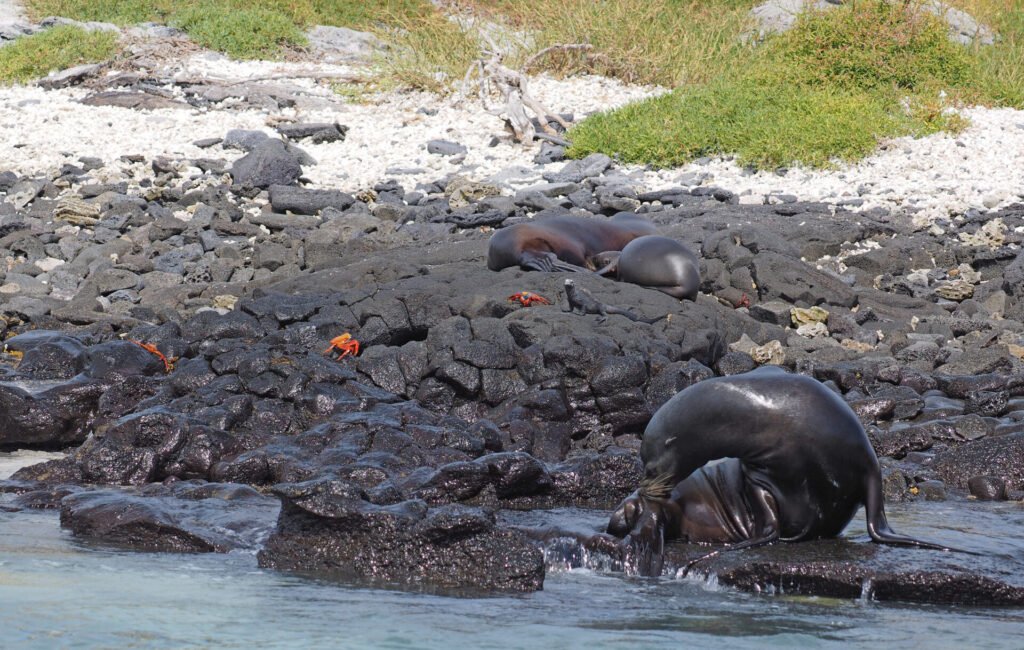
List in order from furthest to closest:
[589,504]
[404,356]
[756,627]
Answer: [404,356], [589,504], [756,627]

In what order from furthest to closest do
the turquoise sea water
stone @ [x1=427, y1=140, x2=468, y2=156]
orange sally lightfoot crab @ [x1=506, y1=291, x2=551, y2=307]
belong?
1. stone @ [x1=427, y1=140, x2=468, y2=156]
2. orange sally lightfoot crab @ [x1=506, y1=291, x2=551, y2=307]
3. the turquoise sea water

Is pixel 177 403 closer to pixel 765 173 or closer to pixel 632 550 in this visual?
pixel 632 550

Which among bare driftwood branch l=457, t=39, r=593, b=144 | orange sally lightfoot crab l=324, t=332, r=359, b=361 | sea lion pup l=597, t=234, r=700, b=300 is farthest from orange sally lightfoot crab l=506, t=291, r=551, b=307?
bare driftwood branch l=457, t=39, r=593, b=144

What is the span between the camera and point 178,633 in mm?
4148

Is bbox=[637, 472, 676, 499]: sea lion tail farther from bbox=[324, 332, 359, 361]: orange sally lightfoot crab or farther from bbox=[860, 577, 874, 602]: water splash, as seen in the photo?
bbox=[324, 332, 359, 361]: orange sally lightfoot crab

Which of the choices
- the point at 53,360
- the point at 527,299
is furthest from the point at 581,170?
the point at 53,360

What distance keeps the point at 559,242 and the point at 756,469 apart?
289 inches

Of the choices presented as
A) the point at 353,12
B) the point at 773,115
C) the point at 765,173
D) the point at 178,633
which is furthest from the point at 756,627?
the point at 353,12

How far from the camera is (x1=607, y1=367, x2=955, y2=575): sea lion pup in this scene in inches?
221

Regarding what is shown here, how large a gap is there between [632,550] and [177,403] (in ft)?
14.1

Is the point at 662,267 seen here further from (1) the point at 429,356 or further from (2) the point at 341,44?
(2) the point at 341,44

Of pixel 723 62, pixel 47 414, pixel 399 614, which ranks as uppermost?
pixel 723 62

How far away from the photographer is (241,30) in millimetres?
26750

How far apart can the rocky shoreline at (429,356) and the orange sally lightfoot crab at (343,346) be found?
0.51 ft
